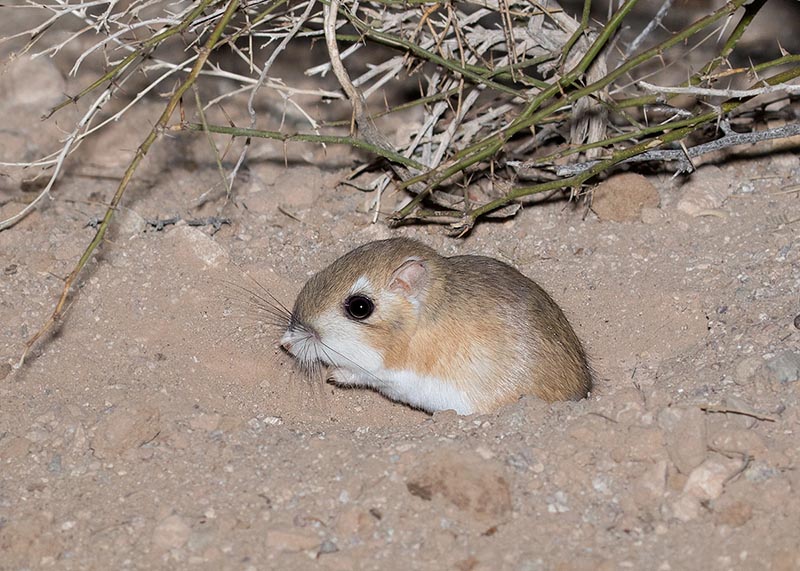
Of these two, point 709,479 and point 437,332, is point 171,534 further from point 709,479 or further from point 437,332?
point 709,479

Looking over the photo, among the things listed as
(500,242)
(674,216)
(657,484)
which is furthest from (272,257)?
(657,484)

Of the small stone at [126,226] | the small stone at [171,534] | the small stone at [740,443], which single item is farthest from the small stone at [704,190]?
A: the small stone at [171,534]

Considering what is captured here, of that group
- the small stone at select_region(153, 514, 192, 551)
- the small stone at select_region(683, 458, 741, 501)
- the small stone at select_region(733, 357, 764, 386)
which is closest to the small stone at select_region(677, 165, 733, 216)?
the small stone at select_region(733, 357, 764, 386)

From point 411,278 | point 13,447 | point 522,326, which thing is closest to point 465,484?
point 522,326

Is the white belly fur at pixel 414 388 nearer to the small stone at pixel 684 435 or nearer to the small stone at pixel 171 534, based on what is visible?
the small stone at pixel 684 435

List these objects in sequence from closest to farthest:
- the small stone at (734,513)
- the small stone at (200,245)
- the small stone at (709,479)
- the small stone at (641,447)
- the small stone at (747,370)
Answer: the small stone at (734,513)
the small stone at (709,479)
the small stone at (641,447)
the small stone at (747,370)
the small stone at (200,245)

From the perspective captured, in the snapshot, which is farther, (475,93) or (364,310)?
(475,93)
